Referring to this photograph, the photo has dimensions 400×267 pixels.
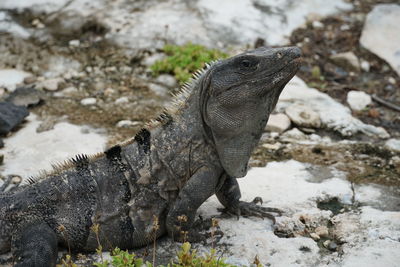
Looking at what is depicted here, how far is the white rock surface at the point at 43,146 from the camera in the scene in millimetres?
6309

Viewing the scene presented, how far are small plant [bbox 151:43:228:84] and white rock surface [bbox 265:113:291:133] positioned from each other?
4.81 feet

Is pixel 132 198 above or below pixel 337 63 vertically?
above

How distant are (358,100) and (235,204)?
148 inches

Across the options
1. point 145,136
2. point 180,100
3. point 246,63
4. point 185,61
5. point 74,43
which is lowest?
point 74,43

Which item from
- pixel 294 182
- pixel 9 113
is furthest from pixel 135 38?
pixel 294 182

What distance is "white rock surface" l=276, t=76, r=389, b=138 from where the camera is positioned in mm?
7469

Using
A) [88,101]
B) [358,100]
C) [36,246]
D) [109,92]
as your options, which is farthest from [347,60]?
[36,246]

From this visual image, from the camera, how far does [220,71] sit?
15.4ft

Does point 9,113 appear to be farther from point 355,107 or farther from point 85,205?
point 355,107

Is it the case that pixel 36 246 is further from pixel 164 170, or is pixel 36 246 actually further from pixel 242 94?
pixel 242 94

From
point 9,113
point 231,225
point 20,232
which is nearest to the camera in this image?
Result: point 20,232

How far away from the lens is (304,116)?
24.7 feet

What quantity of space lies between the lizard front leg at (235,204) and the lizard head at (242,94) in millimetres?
524

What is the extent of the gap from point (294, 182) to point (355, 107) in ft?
8.64
